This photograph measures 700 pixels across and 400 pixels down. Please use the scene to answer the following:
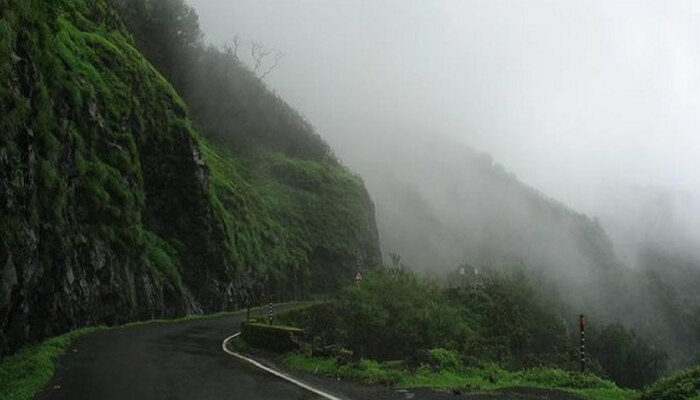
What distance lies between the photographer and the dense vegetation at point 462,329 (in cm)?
2447

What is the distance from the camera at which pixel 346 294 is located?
32.5m

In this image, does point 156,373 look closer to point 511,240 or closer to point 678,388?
point 678,388

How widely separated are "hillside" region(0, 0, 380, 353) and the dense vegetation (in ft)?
26.6

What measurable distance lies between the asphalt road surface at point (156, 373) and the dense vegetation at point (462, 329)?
10.3 feet

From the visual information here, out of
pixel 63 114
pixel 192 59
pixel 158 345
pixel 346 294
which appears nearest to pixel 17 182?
pixel 158 345

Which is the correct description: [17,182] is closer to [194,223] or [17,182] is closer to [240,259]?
[194,223]

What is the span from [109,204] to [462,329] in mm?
21279

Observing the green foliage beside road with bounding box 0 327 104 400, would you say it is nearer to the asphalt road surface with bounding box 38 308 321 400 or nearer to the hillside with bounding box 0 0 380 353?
the asphalt road surface with bounding box 38 308 321 400

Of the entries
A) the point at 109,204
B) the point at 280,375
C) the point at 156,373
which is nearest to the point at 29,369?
the point at 156,373

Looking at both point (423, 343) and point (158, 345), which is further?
point (423, 343)

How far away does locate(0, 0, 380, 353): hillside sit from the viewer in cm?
1767

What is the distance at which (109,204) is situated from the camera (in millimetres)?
27500

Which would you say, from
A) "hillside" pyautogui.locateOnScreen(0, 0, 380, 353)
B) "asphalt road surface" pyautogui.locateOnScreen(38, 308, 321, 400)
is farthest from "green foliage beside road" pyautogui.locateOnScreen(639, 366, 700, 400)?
"hillside" pyautogui.locateOnScreen(0, 0, 380, 353)

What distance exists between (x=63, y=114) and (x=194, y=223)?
14.2 m
